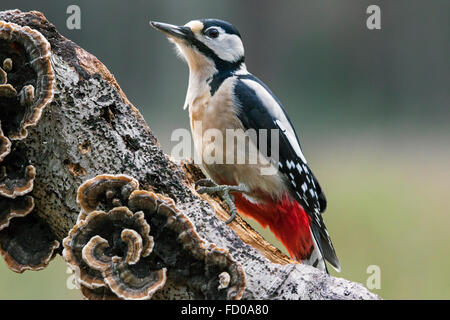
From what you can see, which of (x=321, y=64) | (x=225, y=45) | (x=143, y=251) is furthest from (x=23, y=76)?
(x=321, y=64)

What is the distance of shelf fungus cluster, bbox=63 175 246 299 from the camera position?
1111mm

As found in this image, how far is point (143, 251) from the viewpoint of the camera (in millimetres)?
1119

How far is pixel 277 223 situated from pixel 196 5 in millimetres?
3754

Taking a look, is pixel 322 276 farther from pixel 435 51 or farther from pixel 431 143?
pixel 435 51

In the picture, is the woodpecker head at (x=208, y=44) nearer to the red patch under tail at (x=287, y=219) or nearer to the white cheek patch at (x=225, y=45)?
the white cheek patch at (x=225, y=45)

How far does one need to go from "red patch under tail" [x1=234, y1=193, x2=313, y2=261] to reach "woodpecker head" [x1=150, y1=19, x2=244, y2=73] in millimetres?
417

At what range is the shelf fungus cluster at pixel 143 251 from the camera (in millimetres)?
1111

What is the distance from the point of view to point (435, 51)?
5789 millimetres

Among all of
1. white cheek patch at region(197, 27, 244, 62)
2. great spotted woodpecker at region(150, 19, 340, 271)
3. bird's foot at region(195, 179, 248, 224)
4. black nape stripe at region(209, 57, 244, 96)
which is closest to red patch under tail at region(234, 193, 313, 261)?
great spotted woodpecker at region(150, 19, 340, 271)

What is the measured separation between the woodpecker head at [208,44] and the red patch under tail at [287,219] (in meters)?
0.42

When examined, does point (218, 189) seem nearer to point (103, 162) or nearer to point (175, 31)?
point (103, 162)

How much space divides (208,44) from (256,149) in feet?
1.21

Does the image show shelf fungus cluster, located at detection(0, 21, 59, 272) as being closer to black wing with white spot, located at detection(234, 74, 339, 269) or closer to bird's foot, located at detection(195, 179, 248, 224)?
bird's foot, located at detection(195, 179, 248, 224)
